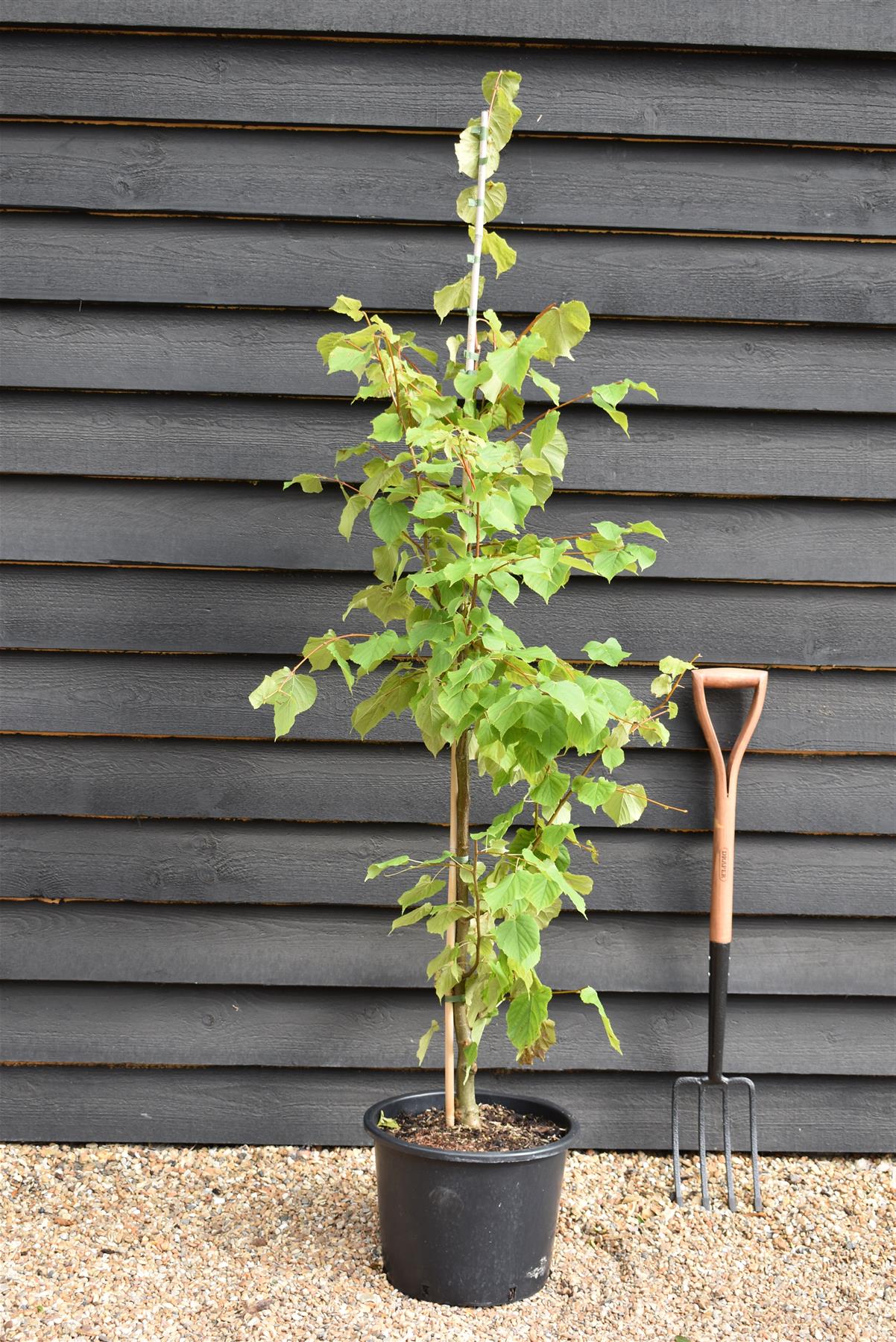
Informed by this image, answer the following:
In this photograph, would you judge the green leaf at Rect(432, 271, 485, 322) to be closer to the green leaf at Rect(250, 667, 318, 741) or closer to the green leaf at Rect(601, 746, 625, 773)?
the green leaf at Rect(250, 667, 318, 741)

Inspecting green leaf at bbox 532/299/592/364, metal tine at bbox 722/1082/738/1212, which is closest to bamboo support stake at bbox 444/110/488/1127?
green leaf at bbox 532/299/592/364

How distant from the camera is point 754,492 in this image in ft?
7.10

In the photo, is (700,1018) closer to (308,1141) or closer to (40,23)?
(308,1141)

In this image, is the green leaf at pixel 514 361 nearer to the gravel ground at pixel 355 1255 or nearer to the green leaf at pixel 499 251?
the green leaf at pixel 499 251

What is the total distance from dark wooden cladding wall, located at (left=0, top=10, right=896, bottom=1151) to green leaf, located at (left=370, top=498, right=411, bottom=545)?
1.39 feet

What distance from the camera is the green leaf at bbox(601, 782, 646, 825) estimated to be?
187 cm

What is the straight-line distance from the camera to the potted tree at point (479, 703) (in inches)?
61.4

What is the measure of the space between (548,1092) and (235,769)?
925 mm

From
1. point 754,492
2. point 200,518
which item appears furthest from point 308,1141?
point 754,492

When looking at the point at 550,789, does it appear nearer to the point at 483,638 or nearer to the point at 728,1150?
the point at 483,638

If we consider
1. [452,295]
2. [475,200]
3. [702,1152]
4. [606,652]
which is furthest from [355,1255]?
[475,200]

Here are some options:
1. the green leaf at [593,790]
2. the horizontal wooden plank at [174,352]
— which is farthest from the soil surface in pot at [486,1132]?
the horizontal wooden plank at [174,352]

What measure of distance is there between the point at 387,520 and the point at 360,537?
427mm

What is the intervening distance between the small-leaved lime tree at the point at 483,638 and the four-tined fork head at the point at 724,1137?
1.56 ft
